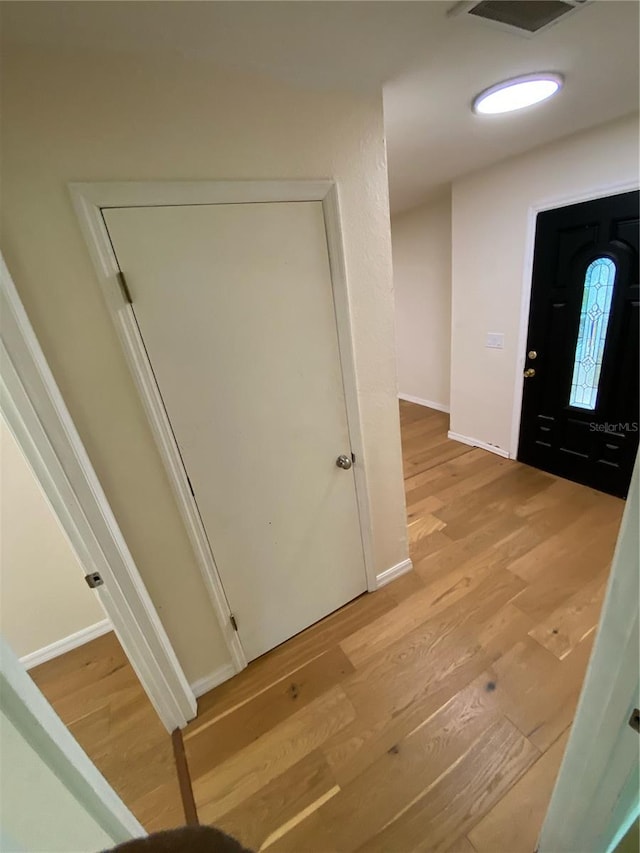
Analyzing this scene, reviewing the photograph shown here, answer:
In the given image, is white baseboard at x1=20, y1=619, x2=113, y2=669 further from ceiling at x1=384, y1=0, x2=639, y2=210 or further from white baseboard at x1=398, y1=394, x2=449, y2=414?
white baseboard at x1=398, y1=394, x2=449, y2=414

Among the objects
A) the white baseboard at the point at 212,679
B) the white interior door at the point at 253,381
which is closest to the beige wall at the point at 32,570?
the white baseboard at the point at 212,679

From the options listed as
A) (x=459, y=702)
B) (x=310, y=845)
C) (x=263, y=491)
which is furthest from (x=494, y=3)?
(x=310, y=845)

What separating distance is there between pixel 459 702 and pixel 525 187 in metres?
3.12

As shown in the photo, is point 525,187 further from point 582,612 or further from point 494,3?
point 582,612

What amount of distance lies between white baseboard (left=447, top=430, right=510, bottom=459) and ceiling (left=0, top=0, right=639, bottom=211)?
2.34m

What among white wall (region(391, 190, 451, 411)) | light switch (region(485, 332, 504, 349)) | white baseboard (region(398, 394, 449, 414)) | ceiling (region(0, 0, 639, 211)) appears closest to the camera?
ceiling (region(0, 0, 639, 211))

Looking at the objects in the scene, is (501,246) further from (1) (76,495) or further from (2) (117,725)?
(2) (117,725)

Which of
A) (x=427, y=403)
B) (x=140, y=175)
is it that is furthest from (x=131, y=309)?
(x=427, y=403)

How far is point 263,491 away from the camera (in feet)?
4.63

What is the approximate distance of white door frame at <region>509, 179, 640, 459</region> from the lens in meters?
2.00

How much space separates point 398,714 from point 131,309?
6.02 ft

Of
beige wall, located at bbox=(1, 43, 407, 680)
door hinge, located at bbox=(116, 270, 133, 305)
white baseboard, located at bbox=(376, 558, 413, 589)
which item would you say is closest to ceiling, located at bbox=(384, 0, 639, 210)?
beige wall, located at bbox=(1, 43, 407, 680)

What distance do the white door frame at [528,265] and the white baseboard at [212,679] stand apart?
274 centimetres

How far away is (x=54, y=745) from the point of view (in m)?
0.59
